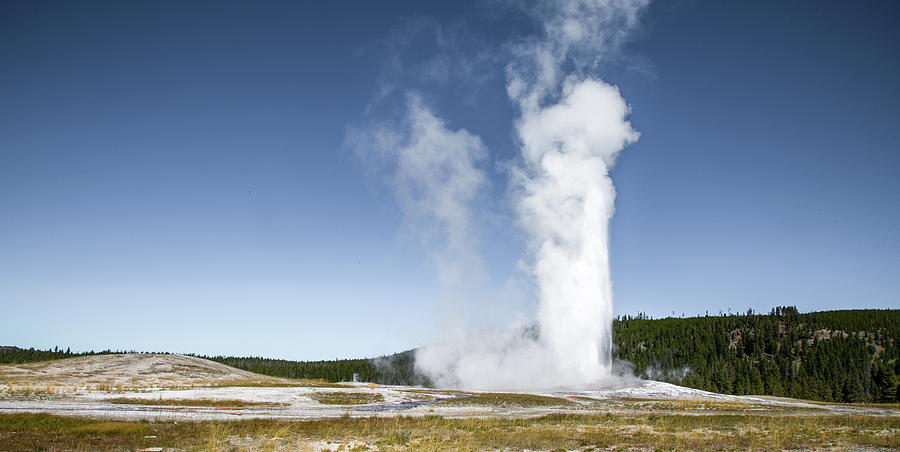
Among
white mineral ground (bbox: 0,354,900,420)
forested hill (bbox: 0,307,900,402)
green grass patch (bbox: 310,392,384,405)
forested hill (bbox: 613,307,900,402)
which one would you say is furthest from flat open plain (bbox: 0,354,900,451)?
forested hill (bbox: 613,307,900,402)

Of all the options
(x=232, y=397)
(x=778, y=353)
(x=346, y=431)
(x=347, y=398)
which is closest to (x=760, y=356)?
(x=778, y=353)

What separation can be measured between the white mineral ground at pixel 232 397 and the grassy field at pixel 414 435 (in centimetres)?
489

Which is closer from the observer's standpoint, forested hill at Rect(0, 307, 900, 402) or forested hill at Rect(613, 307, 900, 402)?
forested hill at Rect(613, 307, 900, 402)

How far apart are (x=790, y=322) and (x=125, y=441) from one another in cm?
21242

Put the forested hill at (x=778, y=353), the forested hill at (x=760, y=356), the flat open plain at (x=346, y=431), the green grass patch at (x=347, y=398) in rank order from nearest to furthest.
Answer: the flat open plain at (x=346, y=431)
the green grass patch at (x=347, y=398)
the forested hill at (x=778, y=353)
the forested hill at (x=760, y=356)

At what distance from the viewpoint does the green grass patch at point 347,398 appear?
4578 centimetres

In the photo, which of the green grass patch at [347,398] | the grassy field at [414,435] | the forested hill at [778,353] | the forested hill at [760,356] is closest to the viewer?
the grassy field at [414,435]

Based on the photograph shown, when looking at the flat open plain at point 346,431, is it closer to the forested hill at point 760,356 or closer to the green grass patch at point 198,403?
the green grass patch at point 198,403

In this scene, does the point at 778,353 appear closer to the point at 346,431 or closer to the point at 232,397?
the point at 232,397

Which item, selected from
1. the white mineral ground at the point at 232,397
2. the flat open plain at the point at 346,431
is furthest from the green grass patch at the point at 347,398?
the flat open plain at the point at 346,431

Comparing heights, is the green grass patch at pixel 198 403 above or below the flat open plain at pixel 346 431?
below

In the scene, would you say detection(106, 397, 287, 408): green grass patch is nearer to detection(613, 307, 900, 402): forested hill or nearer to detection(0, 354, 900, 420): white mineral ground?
detection(0, 354, 900, 420): white mineral ground

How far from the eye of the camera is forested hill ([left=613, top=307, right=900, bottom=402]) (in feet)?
352

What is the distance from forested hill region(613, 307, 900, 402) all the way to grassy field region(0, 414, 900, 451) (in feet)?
295
